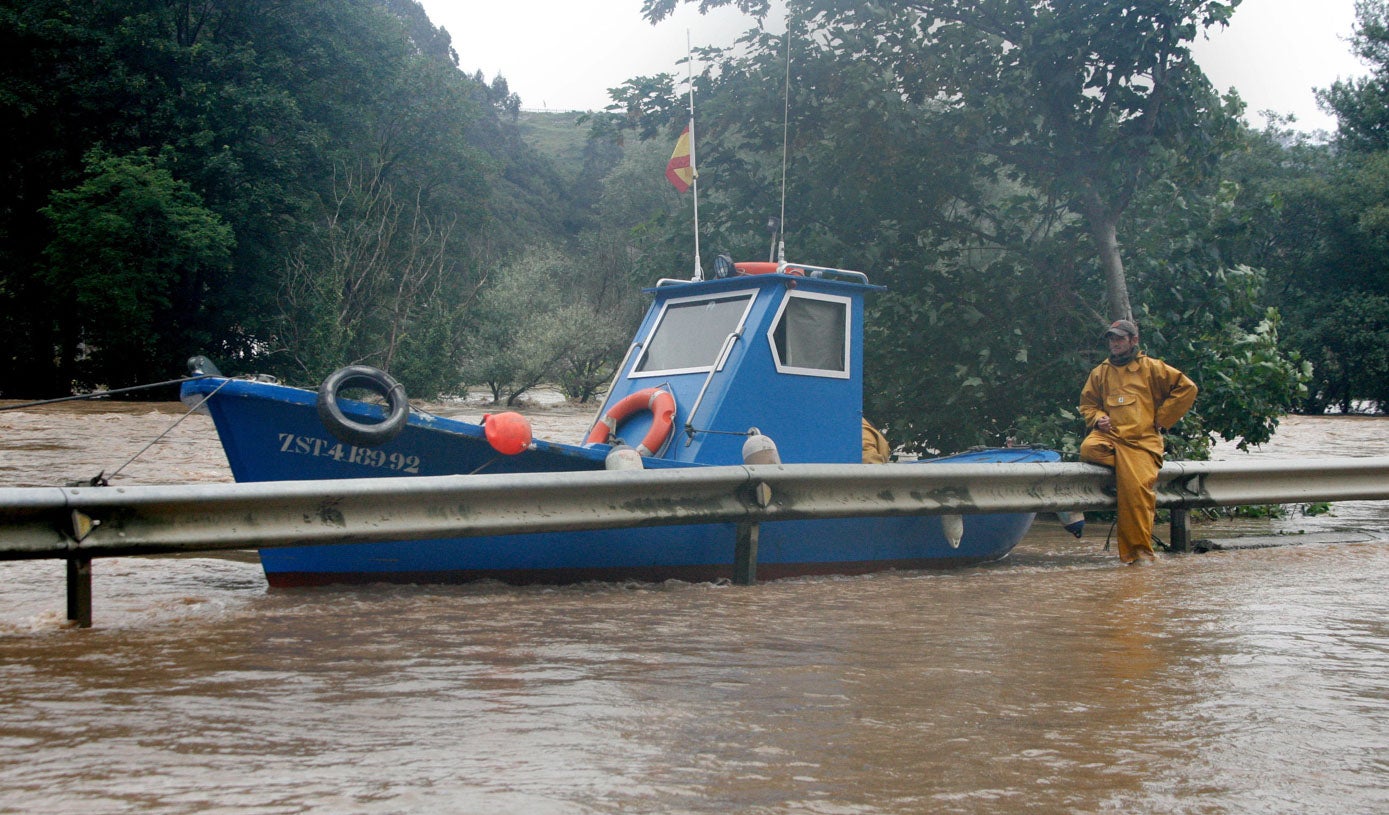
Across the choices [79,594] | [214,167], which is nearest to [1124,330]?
[79,594]

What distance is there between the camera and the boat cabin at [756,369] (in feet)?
25.8

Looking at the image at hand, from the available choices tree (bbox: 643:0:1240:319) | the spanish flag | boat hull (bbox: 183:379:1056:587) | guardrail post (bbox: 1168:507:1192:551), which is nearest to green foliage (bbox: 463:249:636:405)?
tree (bbox: 643:0:1240:319)

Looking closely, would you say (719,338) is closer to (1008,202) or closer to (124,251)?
(1008,202)

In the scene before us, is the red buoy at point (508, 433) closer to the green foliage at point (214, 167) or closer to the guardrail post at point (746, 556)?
the guardrail post at point (746, 556)

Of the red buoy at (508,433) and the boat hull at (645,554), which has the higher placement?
the red buoy at (508,433)

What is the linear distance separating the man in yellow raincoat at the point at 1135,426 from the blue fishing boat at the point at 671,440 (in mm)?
576

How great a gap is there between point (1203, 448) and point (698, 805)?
11.4m

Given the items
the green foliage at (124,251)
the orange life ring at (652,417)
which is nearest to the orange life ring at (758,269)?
the orange life ring at (652,417)

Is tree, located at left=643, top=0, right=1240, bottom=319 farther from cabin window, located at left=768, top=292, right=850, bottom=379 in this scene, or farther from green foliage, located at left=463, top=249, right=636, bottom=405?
green foliage, located at left=463, top=249, right=636, bottom=405

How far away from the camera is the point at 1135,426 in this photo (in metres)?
8.65

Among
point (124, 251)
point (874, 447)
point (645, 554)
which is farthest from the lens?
point (124, 251)

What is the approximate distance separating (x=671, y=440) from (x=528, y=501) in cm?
179

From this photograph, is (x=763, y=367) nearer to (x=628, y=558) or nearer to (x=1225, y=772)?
(x=628, y=558)

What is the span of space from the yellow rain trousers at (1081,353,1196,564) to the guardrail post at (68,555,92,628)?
6517 mm
